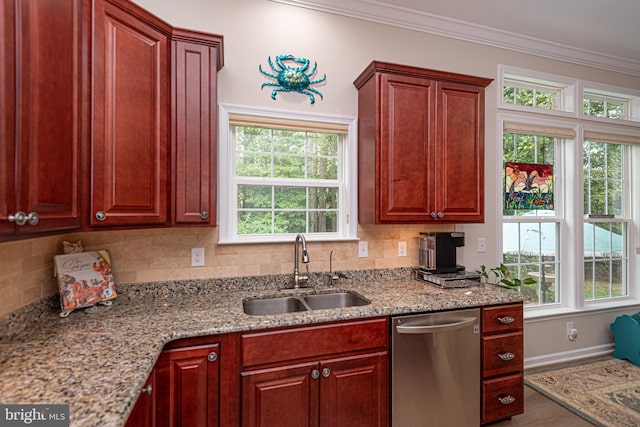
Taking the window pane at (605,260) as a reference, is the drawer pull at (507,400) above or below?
below

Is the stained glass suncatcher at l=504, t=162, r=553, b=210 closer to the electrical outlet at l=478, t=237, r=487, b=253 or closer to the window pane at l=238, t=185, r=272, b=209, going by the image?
the electrical outlet at l=478, t=237, r=487, b=253

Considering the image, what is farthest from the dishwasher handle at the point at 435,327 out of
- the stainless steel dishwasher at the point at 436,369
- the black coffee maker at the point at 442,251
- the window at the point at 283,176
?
the window at the point at 283,176

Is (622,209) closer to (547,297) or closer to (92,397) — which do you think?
(547,297)

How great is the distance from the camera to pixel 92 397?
0.92 metres

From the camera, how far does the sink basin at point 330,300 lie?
214cm

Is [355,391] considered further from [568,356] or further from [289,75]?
[568,356]

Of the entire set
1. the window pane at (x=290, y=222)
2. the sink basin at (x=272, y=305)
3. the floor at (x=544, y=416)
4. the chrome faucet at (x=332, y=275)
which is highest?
the window pane at (x=290, y=222)

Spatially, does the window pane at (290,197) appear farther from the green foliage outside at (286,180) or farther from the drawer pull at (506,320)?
the drawer pull at (506,320)

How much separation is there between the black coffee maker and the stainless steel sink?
70 cm

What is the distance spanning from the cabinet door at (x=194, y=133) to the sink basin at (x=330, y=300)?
85 centimetres

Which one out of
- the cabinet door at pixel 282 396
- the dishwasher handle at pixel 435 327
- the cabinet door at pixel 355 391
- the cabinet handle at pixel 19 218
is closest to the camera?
the cabinet handle at pixel 19 218

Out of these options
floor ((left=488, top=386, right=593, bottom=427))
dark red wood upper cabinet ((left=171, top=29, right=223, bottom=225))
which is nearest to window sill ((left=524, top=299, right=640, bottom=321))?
floor ((left=488, top=386, right=593, bottom=427))

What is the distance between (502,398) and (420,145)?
176 centimetres

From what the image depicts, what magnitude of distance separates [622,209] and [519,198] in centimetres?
147
